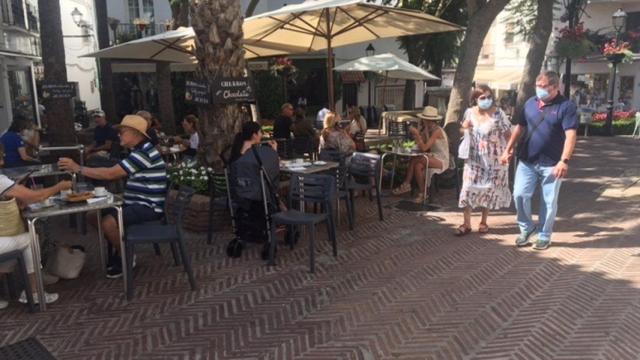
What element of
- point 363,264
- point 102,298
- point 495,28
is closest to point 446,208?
point 363,264

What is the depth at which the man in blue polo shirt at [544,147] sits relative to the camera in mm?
5578

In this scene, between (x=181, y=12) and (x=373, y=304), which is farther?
(x=181, y=12)

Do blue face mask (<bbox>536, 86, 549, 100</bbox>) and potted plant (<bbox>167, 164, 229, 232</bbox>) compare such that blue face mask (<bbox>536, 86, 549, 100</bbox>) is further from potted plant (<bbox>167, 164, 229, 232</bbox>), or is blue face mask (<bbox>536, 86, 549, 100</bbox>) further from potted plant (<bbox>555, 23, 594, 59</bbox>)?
potted plant (<bbox>555, 23, 594, 59</bbox>)

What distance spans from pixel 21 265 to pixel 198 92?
3589mm

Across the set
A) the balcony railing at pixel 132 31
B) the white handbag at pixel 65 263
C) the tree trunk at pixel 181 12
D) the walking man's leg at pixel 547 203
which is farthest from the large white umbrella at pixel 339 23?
the balcony railing at pixel 132 31

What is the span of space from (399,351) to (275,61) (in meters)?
15.4

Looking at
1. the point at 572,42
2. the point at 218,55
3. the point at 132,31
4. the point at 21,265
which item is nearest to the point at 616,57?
the point at 572,42

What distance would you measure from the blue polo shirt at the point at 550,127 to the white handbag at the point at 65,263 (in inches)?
191

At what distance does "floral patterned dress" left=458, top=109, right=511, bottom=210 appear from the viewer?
247 inches

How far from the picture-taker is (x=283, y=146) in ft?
34.1

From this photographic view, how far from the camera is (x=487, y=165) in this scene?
6383 mm

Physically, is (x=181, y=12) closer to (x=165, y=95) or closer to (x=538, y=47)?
(x=165, y=95)

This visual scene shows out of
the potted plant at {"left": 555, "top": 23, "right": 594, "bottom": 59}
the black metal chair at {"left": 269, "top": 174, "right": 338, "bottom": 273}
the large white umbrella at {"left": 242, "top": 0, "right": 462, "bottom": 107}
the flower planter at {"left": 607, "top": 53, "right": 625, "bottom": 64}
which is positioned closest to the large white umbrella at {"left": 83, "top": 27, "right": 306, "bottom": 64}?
the large white umbrella at {"left": 242, "top": 0, "right": 462, "bottom": 107}

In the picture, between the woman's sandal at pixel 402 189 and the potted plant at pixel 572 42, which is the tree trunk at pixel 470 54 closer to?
the woman's sandal at pixel 402 189
